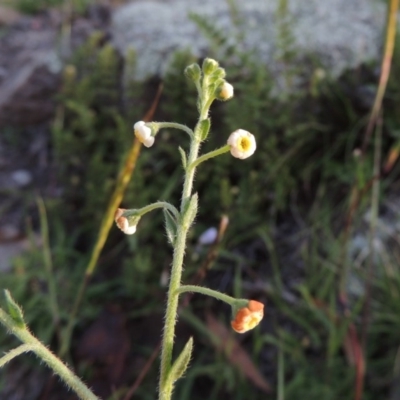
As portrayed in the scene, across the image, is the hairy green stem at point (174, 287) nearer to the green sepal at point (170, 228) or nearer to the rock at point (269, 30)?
the green sepal at point (170, 228)

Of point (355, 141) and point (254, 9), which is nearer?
point (355, 141)

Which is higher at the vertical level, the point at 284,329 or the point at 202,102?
the point at 202,102

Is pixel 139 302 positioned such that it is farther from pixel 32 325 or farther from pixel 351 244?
pixel 351 244

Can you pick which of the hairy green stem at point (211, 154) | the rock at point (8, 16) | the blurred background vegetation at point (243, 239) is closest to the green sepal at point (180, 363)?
the hairy green stem at point (211, 154)

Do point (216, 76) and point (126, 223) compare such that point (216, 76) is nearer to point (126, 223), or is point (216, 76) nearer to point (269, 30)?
point (126, 223)

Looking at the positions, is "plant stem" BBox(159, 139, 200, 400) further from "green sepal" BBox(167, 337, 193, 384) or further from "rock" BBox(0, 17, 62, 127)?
"rock" BBox(0, 17, 62, 127)

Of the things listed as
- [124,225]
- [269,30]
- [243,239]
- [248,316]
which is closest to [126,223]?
[124,225]

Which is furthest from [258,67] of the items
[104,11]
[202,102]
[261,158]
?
[202,102]
